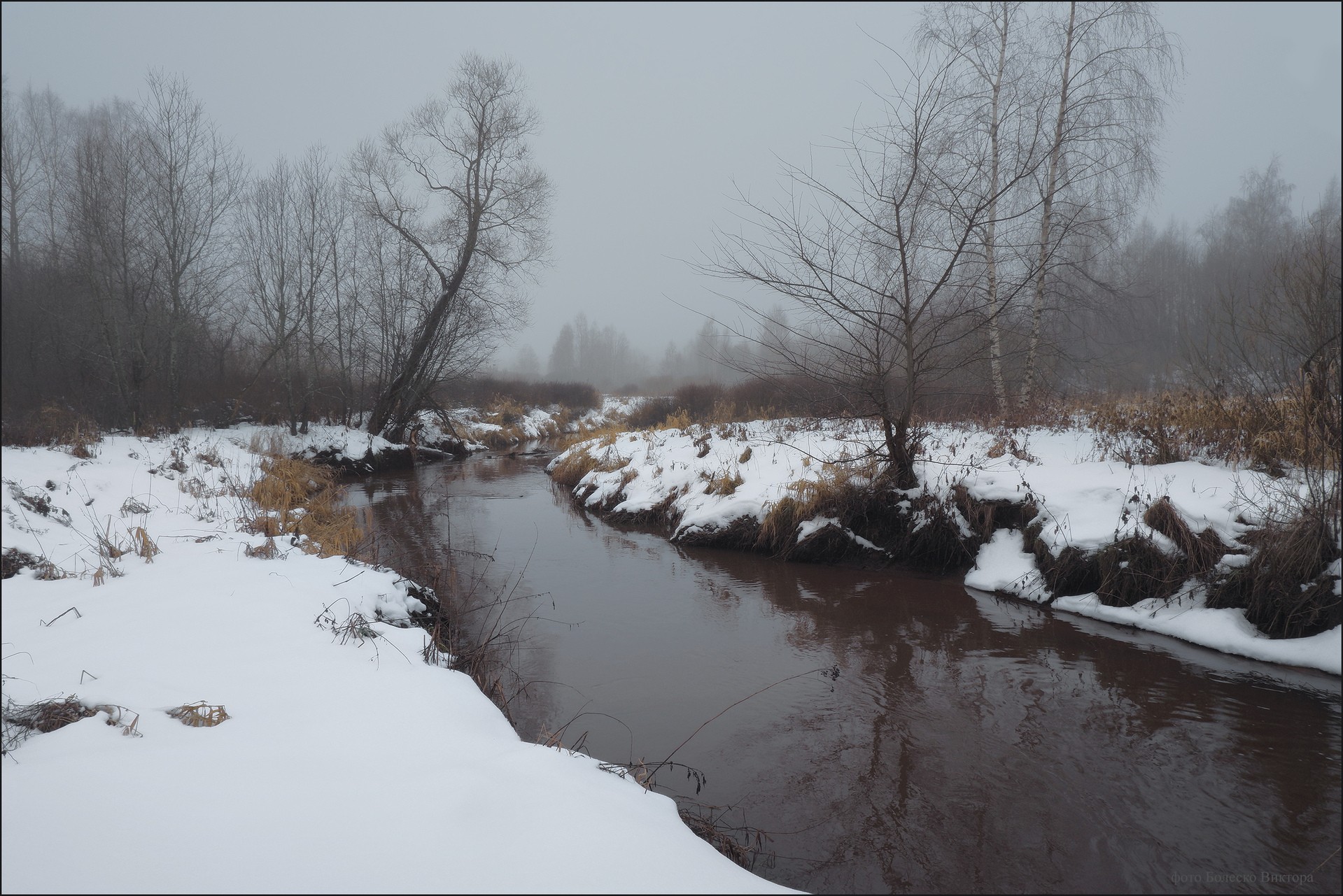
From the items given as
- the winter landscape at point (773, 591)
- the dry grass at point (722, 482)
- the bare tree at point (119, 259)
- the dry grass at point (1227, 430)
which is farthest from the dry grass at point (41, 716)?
the bare tree at point (119, 259)

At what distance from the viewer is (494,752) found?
8.44ft

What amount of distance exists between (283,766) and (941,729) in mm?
3582

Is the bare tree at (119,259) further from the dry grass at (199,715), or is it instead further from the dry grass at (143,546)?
the dry grass at (199,715)

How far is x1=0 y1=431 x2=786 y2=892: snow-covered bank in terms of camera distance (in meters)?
1.69

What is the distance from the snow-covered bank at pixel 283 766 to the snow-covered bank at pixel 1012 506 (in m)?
4.91

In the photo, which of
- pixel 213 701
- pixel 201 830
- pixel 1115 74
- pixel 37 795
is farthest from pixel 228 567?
pixel 1115 74

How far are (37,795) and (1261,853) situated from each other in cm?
471

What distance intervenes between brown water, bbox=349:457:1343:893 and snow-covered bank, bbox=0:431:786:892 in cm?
41

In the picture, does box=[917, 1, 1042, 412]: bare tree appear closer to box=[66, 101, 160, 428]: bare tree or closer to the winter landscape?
the winter landscape

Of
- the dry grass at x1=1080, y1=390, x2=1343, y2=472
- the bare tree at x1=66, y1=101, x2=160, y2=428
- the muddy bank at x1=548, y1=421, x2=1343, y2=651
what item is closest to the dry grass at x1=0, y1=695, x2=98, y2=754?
the muddy bank at x1=548, y1=421, x2=1343, y2=651

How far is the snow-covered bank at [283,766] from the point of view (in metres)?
1.69

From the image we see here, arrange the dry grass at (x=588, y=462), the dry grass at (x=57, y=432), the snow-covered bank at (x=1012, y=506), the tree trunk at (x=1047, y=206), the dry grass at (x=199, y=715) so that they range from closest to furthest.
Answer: the dry grass at (x=199, y=715), the snow-covered bank at (x=1012, y=506), the dry grass at (x=57, y=432), the tree trunk at (x=1047, y=206), the dry grass at (x=588, y=462)

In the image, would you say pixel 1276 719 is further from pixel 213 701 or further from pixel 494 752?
pixel 213 701

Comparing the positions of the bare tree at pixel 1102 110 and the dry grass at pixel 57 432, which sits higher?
the bare tree at pixel 1102 110
